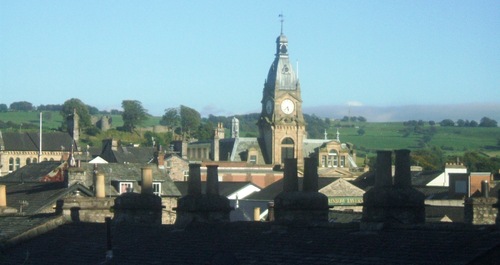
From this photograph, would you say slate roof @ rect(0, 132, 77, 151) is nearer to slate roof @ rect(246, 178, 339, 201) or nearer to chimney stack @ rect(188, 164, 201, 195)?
slate roof @ rect(246, 178, 339, 201)

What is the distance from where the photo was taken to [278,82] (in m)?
155

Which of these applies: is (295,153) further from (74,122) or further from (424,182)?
(424,182)

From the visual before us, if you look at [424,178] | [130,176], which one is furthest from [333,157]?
[130,176]

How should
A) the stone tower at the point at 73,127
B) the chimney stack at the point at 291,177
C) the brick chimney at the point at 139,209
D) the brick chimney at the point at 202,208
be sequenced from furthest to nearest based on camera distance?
1. the stone tower at the point at 73,127
2. the brick chimney at the point at 139,209
3. the brick chimney at the point at 202,208
4. the chimney stack at the point at 291,177

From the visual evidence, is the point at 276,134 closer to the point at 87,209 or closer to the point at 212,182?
the point at 87,209

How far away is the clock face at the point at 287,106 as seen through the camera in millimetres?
155000

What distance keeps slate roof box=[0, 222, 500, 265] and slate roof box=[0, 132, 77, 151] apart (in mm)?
128754

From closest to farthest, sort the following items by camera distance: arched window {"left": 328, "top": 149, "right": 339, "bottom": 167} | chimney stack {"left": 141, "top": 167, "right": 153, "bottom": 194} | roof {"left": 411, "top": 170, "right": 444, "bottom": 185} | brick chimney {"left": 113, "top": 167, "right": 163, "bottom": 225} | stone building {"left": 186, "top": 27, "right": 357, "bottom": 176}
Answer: brick chimney {"left": 113, "top": 167, "right": 163, "bottom": 225}
chimney stack {"left": 141, "top": 167, "right": 153, "bottom": 194}
roof {"left": 411, "top": 170, "right": 444, "bottom": 185}
arched window {"left": 328, "top": 149, "right": 339, "bottom": 167}
stone building {"left": 186, "top": 27, "right": 357, "bottom": 176}

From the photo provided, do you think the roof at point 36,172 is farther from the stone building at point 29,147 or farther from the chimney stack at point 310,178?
the stone building at point 29,147

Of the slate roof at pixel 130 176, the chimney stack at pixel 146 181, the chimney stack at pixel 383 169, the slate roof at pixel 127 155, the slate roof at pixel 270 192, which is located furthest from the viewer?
the slate roof at pixel 127 155

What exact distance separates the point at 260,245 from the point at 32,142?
5467 inches

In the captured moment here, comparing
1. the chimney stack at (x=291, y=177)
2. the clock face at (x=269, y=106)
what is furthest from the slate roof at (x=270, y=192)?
the clock face at (x=269, y=106)

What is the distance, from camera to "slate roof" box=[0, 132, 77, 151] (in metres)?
158

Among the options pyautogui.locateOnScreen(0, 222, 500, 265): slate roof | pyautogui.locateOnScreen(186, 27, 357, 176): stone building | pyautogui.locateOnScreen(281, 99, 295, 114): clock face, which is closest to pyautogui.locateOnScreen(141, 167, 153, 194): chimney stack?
pyautogui.locateOnScreen(0, 222, 500, 265): slate roof
